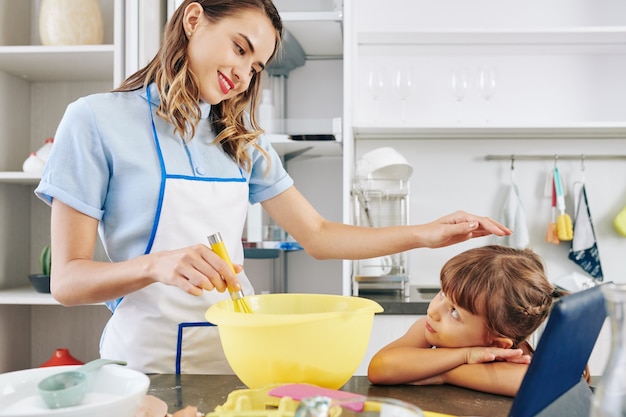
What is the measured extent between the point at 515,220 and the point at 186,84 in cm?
165

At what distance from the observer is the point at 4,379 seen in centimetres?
78

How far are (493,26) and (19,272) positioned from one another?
2.15 metres

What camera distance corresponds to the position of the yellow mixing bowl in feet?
2.77

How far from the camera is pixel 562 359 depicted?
69 centimetres

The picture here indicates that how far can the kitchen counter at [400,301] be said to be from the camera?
7.03ft

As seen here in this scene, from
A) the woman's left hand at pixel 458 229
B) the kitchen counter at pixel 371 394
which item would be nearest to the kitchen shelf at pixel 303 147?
the woman's left hand at pixel 458 229

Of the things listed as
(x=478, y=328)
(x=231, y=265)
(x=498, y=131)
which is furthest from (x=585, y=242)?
(x=231, y=265)

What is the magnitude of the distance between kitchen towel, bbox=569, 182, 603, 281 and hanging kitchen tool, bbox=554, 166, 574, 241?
26mm

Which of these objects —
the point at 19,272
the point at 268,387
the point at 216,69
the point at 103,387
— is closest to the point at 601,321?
the point at 268,387

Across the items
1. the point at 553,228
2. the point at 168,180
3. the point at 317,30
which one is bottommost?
the point at 553,228

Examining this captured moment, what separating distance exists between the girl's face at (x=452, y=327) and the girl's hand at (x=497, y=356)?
84 millimetres

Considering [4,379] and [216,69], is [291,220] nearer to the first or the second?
[216,69]

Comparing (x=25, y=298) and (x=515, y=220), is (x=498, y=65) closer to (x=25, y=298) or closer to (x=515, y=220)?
(x=515, y=220)

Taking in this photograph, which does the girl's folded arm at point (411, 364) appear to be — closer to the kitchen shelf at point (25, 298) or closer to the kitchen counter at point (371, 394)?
the kitchen counter at point (371, 394)
